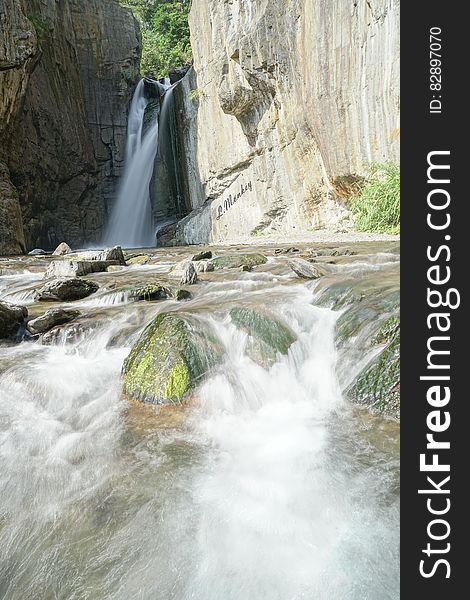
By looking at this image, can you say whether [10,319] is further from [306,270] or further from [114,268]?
[114,268]

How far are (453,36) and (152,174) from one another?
23.8 metres

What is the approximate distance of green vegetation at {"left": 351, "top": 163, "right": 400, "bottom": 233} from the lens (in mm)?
11234

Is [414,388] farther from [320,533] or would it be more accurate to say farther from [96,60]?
[96,60]

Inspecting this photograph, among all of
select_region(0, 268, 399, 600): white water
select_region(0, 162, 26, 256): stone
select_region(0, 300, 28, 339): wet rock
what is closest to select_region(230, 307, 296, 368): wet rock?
select_region(0, 268, 399, 600): white water

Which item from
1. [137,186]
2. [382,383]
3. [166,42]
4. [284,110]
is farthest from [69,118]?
[382,383]

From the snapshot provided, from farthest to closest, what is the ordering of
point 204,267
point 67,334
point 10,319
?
point 204,267
point 10,319
point 67,334

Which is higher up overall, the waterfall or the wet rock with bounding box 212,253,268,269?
the waterfall

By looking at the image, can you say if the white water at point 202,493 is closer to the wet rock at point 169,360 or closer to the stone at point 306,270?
the wet rock at point 169,360

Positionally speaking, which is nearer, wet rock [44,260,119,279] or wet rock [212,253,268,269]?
wet rock [212,253,268,269]

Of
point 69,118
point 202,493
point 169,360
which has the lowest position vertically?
point 202,493

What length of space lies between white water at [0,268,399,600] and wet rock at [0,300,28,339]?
1.09 metres

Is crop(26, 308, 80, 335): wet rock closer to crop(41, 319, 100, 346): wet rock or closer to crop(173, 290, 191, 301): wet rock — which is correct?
crop(41, 319, 100, 346): wet rock

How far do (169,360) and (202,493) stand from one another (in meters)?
1.40

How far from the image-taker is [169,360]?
3432 millimetres
